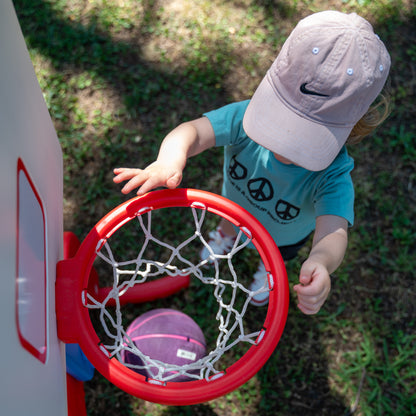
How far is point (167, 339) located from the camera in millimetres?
1988

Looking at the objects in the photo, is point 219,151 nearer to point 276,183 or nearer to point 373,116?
point 276,183

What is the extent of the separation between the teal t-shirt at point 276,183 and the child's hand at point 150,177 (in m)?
0.32

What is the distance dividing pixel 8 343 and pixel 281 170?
1089 mm

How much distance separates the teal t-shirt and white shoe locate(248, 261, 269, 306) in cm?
52

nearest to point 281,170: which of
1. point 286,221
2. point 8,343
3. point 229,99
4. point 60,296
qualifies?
point 286,221

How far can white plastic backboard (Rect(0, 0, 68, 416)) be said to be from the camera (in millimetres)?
1057

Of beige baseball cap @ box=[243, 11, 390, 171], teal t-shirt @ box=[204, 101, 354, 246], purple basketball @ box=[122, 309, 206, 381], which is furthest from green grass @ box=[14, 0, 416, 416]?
beige baseball cap @ box=[243, 11, 390, 171]

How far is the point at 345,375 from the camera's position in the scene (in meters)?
2.35

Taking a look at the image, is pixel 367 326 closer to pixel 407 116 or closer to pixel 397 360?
pixel 397 360

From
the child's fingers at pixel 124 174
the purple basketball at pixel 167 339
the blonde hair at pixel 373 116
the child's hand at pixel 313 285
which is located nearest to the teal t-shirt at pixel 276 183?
the blonde hair at pixel 373 116

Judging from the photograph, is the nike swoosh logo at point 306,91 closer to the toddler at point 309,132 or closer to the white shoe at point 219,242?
the toddler at point 309,132

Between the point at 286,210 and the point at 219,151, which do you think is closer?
the point at 286,210

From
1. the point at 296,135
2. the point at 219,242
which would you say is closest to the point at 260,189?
the point at 296,135

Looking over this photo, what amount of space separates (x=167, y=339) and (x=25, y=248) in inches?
38.4
